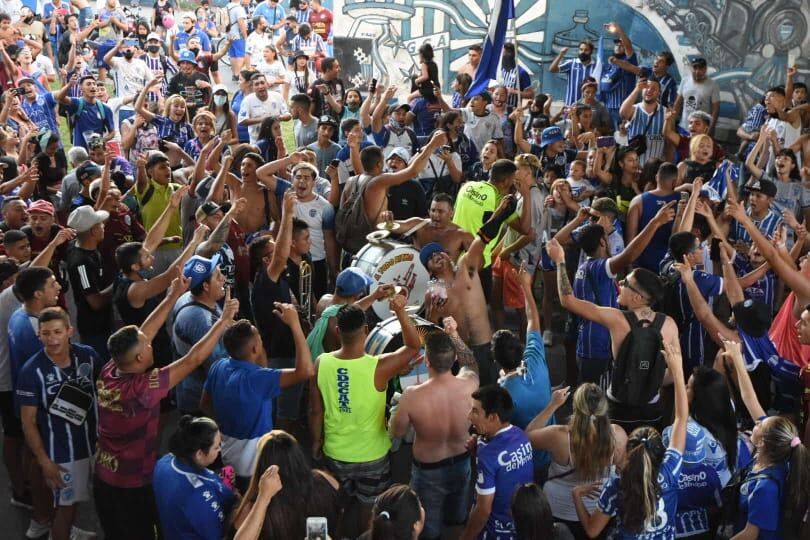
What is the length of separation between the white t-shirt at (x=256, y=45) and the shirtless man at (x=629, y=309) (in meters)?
13.9

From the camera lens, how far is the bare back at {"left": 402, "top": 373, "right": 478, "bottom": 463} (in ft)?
17.3

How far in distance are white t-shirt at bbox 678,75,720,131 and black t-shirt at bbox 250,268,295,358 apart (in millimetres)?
8990

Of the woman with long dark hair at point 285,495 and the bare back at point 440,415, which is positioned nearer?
the woman with long dark hair at point 285,495

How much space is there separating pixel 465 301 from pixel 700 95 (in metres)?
8.23

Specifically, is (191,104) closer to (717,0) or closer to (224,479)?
(717,0)

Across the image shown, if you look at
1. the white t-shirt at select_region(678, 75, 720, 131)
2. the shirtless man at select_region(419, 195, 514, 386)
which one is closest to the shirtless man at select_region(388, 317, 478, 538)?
the shirtless man at select_region(419, 195, 514, 386)

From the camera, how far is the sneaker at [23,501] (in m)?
6.27

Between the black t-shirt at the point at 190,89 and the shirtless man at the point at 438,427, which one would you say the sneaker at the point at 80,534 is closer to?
the shirtless man at the point at 438,427

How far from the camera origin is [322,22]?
67.5 feet

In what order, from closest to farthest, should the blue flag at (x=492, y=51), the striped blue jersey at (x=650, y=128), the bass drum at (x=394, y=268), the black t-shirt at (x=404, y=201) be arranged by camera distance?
A: the bass drum at (x=394, y=268), the black t-shirt at (x=404, y=201), the striped blue jersey at (x=650, y=128), the blue flag at (x=492, y=51)

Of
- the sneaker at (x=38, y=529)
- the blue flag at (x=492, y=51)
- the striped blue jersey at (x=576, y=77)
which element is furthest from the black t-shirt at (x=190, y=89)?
the sneaker at (x=38, y=529)

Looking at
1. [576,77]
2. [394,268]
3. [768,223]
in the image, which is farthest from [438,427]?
[576,77]

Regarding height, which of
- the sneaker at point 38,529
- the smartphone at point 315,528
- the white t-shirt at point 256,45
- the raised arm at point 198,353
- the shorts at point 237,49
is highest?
the smartphone at point 315,528

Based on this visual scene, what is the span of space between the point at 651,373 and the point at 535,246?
3.12 m
